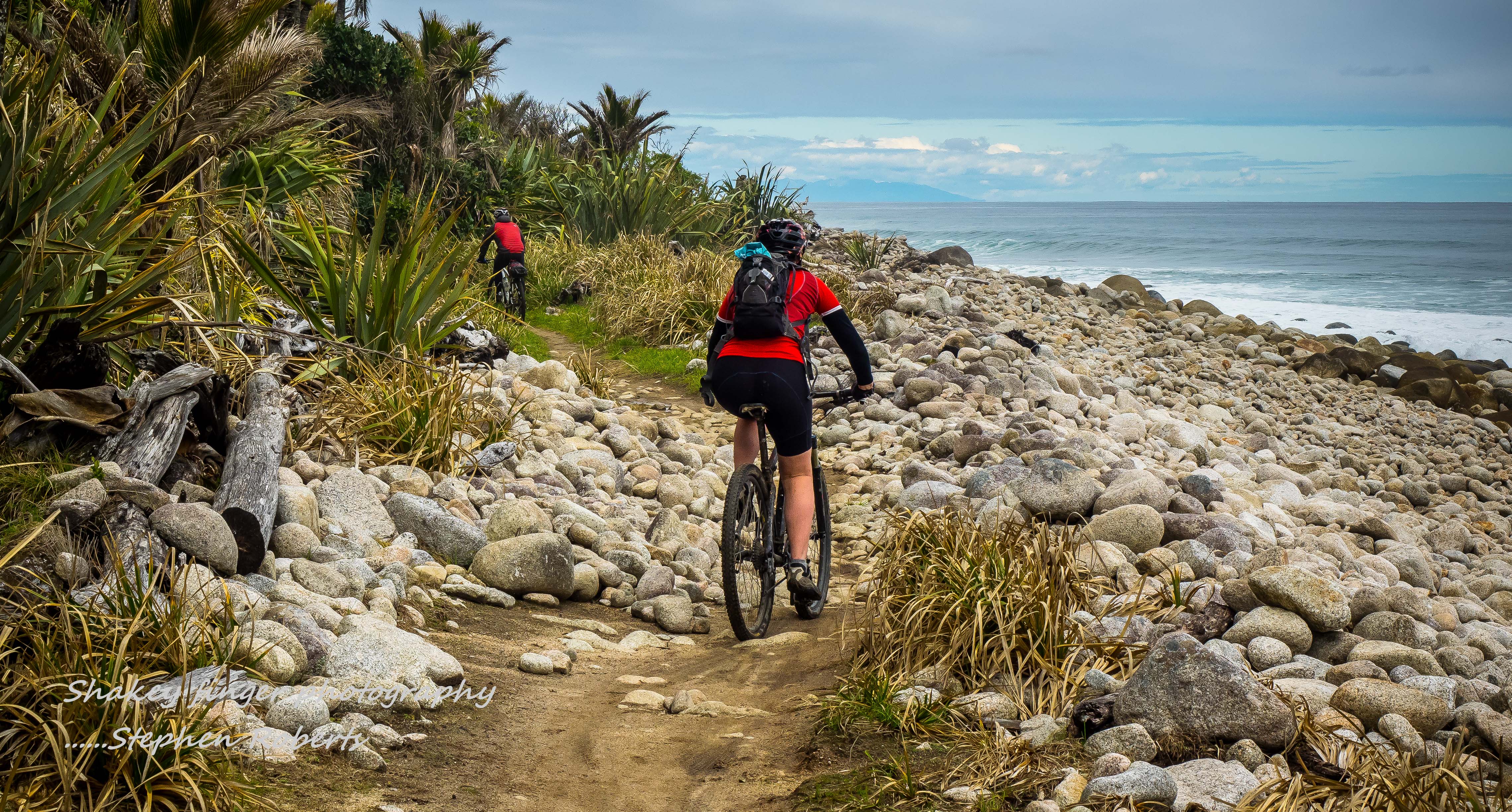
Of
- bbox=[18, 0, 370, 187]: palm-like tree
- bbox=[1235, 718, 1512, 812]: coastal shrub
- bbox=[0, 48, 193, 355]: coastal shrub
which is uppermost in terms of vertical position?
bbox=[18, 0, 370, 187]: palm-like tree

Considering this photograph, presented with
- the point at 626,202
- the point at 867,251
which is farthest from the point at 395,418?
the point at 867,251

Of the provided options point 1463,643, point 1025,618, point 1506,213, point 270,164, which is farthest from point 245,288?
point 1506,213

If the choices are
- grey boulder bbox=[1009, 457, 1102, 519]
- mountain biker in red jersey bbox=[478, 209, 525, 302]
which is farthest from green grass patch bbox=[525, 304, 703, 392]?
grey boulder bbox=[1009, 457, 1102, 519]

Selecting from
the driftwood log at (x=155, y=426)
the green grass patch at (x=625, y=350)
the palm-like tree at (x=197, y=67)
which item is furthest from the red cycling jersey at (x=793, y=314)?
the green grass patch at (x=625, y=350)

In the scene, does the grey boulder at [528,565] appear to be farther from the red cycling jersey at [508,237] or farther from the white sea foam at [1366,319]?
the white sea foam at [1366,319]

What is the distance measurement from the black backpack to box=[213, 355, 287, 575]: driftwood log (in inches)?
82.1

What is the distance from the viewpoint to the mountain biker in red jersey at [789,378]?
14.5 ft

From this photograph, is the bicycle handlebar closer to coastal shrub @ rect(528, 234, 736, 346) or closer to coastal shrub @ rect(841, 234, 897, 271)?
coastal shrub @ rect(528, 234, 736, 346)

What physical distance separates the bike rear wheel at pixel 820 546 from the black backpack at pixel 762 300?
0.92m

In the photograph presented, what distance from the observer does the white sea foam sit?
71.6ft

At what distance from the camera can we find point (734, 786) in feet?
10.6

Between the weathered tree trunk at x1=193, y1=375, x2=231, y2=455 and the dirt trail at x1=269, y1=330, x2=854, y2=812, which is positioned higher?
the weathered tree trunk at x1=193, y1=375, x2=231, y2=455

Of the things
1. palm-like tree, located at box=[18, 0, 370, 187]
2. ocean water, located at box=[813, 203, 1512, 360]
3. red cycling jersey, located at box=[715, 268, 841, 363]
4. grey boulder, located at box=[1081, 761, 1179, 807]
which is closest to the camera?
grey boulder, located at box=[1081, 761, 1179, 807]

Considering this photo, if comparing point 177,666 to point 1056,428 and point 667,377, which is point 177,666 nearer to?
point 1056,428
